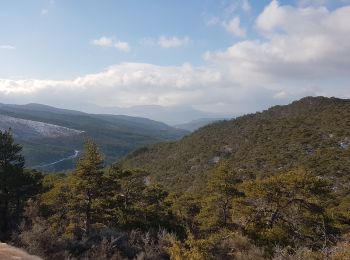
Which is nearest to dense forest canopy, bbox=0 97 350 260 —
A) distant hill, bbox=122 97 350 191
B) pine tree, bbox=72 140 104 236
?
pine tree, bbox=72 140 104 236

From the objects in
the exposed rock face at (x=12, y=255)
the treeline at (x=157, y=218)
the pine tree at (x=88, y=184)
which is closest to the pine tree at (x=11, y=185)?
the treeline at (x=157, y=218)

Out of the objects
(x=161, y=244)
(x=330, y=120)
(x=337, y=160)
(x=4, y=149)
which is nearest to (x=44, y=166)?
(x=330, y=120)

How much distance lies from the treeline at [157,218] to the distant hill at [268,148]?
2313cm

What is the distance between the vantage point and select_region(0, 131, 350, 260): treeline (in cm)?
2047

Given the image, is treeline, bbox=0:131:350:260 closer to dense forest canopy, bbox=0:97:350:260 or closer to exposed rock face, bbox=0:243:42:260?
dense forest canopy, bbox=0:97:350:260

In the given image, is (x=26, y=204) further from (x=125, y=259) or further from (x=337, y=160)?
(x=337, y=160)

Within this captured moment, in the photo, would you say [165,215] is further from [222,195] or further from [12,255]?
[12,255]

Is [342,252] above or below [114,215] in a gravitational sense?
above

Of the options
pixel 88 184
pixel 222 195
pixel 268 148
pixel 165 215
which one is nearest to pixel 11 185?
pixel 88 184

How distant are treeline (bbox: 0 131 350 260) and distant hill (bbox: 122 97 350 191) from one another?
75.9 ft

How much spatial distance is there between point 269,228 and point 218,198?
6.32 meters

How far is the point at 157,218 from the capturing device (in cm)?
3631

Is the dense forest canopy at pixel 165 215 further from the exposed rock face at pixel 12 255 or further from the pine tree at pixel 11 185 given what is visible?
the exposed rock face at pixel 12 255

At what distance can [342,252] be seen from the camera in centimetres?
1487
